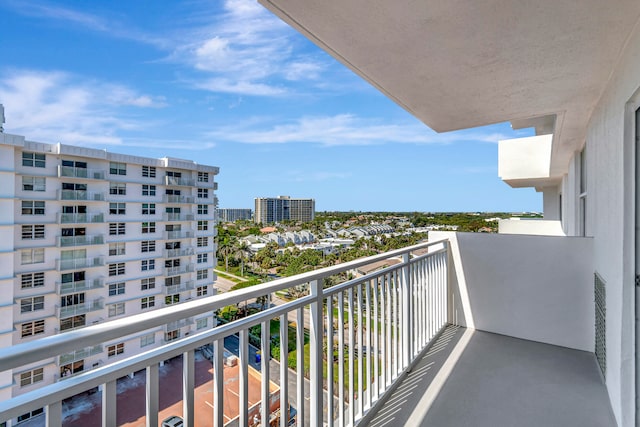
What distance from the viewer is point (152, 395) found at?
88 cm

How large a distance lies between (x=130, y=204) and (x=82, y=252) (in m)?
3.27

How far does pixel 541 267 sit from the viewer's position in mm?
3127

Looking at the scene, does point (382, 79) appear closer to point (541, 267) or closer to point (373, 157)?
point (541, 267)

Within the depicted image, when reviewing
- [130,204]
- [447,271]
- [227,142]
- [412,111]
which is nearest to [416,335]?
[447,271]

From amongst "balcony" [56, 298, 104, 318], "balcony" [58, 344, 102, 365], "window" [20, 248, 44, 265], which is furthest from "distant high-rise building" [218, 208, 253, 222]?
"balcony" [58, 344, 102, 365]

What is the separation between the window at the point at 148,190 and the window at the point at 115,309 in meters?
5.75

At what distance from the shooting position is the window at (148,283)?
16.7 m

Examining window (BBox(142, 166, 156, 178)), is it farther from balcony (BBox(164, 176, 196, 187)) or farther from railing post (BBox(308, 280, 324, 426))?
railing post (BBox(308, 280, 324, 426))

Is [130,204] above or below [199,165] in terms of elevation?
below

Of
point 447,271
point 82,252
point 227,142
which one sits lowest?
point 82,252

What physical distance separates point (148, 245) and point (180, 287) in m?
2.94

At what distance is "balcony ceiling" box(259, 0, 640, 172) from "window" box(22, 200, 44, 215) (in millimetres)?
15940

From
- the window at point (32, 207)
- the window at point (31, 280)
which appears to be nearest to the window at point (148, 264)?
the window at point (31, 280)

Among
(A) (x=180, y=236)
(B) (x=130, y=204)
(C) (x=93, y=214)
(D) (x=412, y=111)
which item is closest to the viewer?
(D) (x=412, y=111)
